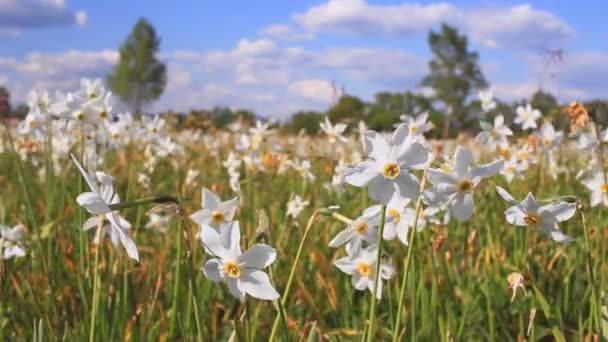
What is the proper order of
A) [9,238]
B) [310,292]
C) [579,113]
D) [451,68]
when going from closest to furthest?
1. [579,113]
2. [9,238]
3. [310,292]
4. [451,68]

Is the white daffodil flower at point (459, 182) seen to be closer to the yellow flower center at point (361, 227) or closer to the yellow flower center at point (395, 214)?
the yellow flower center at point (361, 227)

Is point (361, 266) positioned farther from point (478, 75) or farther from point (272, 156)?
point (478, 75)

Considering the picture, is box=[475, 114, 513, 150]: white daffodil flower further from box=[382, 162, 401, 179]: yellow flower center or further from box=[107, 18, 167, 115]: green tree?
box=[107, 18, 167, 115]: green tree

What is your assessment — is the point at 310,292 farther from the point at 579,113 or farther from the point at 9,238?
the point at 579,113

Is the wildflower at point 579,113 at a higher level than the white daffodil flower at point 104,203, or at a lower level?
higher

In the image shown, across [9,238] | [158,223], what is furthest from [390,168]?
[158,223]

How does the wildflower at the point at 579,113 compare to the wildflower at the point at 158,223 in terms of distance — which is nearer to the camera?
the wildflower at the point at 579,113

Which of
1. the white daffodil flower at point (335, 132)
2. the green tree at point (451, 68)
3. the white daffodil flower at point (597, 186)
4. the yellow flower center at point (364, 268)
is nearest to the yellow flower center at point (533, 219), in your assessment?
the yellow flower center at point (364, 268)
